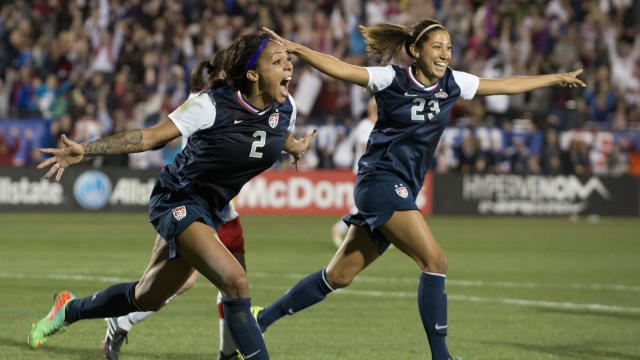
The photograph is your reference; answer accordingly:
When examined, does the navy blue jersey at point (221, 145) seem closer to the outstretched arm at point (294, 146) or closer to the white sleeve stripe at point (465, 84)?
the outstretched arm at point (294, 146)

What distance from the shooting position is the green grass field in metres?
8.05

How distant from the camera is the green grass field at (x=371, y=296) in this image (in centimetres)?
805

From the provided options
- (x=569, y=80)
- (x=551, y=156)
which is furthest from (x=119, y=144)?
(x=551, y=156)

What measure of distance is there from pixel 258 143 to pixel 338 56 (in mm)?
20559

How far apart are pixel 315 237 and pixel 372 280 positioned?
20.7ft

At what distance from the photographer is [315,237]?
62.5 ft

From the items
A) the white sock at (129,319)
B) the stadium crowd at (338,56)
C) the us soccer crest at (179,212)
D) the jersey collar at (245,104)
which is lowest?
the white sock at (129,319)

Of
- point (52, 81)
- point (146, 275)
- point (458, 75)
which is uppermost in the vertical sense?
point (52, 81)

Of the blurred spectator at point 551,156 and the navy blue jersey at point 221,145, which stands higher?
the blurred spectator at point 551,156

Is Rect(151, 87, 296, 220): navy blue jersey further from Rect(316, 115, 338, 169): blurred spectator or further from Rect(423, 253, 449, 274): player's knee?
Rect(316, 115, 338, 169): blurred spectator

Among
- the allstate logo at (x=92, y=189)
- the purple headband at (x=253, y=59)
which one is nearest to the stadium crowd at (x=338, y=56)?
the allstate logo at (x=92, y=189)

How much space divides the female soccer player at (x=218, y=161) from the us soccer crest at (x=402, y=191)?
1.08 m

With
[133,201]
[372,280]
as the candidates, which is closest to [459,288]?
[372,280]

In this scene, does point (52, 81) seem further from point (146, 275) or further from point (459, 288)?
point (146, 275)
